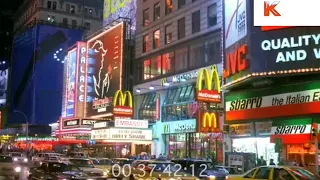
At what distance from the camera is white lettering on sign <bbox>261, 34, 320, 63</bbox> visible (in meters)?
24.4

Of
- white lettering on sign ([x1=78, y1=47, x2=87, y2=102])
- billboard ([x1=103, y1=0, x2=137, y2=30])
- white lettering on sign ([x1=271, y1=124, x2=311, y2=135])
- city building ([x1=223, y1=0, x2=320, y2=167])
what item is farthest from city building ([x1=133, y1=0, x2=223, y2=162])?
white lettering on sign ([x1=78, y1=47, x2=87, y2=102])

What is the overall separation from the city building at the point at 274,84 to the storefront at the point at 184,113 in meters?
Answer: 2.31

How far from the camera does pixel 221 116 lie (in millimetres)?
32938

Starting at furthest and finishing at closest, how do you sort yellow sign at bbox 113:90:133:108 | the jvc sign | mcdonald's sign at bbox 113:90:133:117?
1. yellow sign at bbox 113:90:133:108
2. mcdonald's sign at bbox 113:90:133:117
3. the jvc sign

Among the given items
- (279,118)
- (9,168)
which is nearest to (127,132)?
(9,168)

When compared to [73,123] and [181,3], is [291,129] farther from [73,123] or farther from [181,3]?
[73,123]

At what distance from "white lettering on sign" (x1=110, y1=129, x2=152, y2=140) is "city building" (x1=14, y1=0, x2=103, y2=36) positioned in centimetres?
4632

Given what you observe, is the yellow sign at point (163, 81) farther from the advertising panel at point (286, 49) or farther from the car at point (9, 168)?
the car at point (9, 168)

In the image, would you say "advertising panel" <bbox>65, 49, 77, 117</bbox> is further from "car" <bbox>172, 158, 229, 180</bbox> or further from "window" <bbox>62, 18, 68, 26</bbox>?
"car" <bbox>172, 158, 229, 180</bbox>

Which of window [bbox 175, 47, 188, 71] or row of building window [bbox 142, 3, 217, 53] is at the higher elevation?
row of building window [bbox 142, 3, 217, 53]

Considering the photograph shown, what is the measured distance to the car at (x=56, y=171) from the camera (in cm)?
1697

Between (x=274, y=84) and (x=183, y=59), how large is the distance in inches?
551

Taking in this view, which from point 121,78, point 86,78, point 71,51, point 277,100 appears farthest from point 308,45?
point 71,51

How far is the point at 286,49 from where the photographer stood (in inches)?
988
